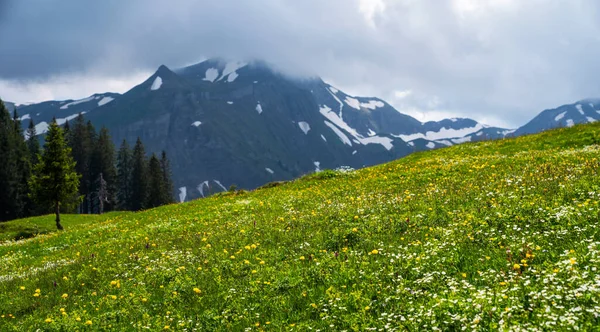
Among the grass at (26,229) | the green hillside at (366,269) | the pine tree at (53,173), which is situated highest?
the pine tree at (53,173)

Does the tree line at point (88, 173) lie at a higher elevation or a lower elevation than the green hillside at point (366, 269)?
higher

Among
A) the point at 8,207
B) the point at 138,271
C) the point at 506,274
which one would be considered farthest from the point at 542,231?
the point at 8,207

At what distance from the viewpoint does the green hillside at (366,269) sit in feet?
20.6

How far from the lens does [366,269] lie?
338 inches

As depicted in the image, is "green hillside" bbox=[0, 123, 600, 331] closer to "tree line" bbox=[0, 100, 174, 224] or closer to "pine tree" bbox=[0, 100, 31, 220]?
"tree line" bbox=[0, 100, 174, 224]

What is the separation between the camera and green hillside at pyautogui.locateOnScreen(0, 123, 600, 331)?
6.27m

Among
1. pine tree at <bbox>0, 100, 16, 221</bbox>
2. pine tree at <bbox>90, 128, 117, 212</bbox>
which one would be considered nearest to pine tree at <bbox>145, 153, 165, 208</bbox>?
pine tree at <bbox>90, 128, 117, 212</bbox>

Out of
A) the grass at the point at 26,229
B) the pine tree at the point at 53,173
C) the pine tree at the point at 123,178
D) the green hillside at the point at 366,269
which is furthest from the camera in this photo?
the pine tree at the point at 123,178

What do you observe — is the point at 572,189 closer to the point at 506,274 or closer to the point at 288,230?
the point at 506,274

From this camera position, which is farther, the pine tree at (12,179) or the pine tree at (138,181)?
the pine tree at (138,181)

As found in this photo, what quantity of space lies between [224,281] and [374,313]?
413cm

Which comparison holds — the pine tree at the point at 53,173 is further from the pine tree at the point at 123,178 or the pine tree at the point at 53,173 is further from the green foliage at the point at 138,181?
the pine tree at the point at 123,178

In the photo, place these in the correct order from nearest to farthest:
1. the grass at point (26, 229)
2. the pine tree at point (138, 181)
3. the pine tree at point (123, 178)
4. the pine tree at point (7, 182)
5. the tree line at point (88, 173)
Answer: the grass at point (26, 229) < the pine tree at point (7, 182) < the tree line at point (88, 173) < the pine tree at point (138, 181) < the pine tree at point (123, 178)

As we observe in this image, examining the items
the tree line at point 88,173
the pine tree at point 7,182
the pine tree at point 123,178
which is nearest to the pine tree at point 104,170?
the tree line at point 88,173
